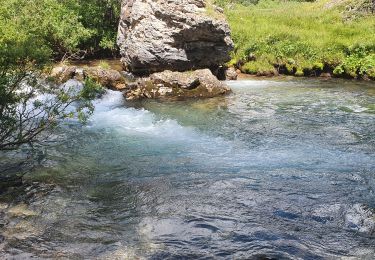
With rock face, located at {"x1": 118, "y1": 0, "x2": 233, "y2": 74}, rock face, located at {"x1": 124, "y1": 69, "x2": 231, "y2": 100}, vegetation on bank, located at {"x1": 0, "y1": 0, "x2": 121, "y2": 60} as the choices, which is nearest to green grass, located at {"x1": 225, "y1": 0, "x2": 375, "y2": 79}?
rock face, located at {"x1": 118, "y1": 0, "x2": 233, "y2": 74}

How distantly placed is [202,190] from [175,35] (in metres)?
12.9

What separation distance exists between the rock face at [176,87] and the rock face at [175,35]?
1420 millimetres

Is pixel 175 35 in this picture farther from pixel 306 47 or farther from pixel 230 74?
pixel 306 47

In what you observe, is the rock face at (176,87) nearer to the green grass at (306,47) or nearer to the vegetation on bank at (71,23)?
the green grass at (306,47)

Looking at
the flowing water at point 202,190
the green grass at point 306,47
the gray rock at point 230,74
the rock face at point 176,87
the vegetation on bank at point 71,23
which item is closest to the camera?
the flowing water at point 202,190

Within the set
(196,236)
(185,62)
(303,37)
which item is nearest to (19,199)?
(196,236)

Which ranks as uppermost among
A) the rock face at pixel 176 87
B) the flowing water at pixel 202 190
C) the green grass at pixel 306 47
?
the green grass at pixel 306 47

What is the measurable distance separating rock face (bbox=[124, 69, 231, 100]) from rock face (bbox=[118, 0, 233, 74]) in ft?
4.66

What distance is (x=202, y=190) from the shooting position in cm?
847

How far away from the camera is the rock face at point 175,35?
19609 mm

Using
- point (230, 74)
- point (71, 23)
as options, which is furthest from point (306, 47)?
point (71, 23)

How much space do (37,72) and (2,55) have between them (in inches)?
52.6

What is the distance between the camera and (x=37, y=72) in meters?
9.59

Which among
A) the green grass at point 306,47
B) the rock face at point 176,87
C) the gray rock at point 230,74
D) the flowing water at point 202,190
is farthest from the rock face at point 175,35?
the flowing water at point 202,190
